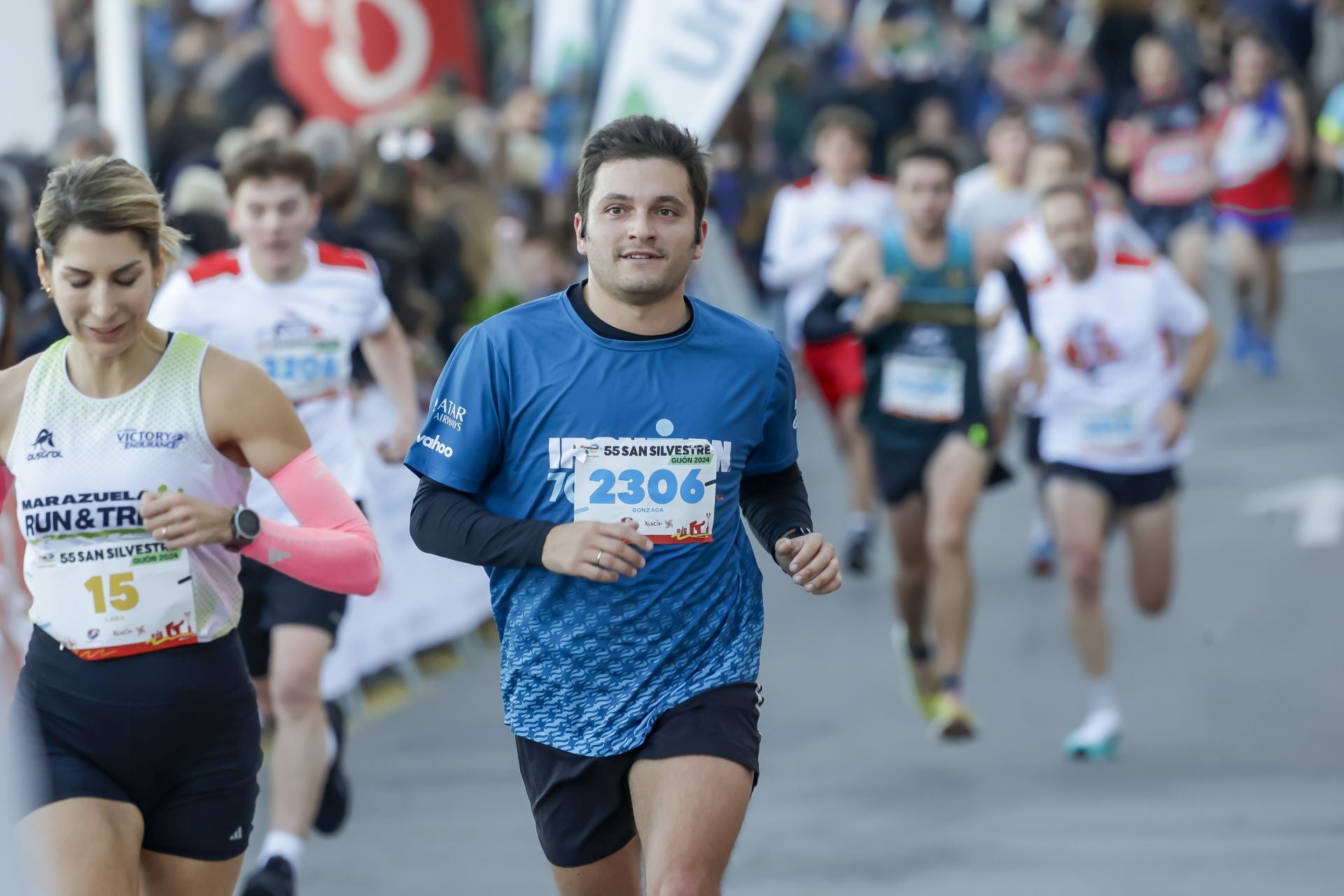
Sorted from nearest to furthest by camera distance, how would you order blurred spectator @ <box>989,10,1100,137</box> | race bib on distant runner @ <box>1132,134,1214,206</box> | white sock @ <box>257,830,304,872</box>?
white sock @ <box>257,830,304,872</box> → race bib on distant runner @ <box>1132,134,1214,206</box> → blurred spectator @ <box>989,10,1100,137</box>

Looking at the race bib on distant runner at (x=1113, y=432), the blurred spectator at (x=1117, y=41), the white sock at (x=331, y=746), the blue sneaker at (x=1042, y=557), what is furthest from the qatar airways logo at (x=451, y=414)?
the blurred spectator at (x=1117, y=41)

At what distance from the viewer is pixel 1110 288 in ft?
27.5

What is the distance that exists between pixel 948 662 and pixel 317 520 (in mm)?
4317

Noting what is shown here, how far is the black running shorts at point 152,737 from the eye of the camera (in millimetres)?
4156

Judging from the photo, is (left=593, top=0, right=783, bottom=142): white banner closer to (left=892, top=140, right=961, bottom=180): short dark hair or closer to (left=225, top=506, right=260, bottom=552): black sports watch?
(left=892, top=140, right=961, bottom=180): short dark hair

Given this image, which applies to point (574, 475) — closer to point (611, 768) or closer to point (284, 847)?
point (611, 768)

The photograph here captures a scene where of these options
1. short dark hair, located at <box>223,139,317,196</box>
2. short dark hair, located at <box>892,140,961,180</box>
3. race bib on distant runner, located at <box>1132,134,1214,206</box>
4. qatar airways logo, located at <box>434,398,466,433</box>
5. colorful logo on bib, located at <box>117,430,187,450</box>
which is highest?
short dark hair, located at <box>223,139,317,196</box>

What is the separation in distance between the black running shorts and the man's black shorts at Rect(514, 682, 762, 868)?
60cm

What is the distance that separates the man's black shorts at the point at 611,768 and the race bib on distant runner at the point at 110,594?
78 cm

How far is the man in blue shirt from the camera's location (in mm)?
4223

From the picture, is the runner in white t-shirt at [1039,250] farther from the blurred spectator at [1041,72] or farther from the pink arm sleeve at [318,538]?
the blurred spectator at [1041,72]

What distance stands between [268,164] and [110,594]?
2545mm

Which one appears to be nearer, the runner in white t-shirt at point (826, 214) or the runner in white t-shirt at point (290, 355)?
the runner in white t-shirt at point (290, 355)

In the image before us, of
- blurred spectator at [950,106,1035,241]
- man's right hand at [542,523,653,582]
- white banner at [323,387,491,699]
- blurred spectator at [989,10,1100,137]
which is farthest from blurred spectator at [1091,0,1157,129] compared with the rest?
man's right hand at [542,523,653,582]
